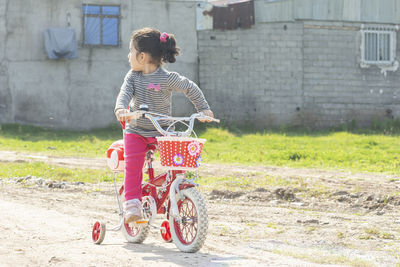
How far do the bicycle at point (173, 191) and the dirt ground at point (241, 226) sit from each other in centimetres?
12

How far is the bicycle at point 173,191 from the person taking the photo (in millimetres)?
4324

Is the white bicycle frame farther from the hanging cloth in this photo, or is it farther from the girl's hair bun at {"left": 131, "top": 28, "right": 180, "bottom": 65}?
the hanging cloth

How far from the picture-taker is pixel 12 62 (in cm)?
1823

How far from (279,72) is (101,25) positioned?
5472 mm

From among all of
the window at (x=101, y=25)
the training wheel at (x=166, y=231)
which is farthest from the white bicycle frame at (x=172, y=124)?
the window at (x=101, y=25)

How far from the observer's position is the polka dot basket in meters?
4.31

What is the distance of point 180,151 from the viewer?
4328mm

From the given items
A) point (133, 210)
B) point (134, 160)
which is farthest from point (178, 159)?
point (133, 210)

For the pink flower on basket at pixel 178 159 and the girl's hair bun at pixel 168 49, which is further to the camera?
the girl's hair bun at pixel 168 49

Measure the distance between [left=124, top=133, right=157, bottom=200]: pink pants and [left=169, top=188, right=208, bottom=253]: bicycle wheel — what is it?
356 mm

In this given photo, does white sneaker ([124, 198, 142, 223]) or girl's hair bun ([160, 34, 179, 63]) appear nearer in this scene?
white sneaker ([124, 198, 142, 223])

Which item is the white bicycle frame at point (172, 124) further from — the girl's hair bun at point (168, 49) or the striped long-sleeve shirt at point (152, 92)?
the girl's hair bun at point (168, 49)

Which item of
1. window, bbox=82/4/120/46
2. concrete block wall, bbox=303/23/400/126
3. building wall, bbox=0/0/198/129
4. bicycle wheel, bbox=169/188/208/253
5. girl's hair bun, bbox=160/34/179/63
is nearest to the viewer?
bicycle wheel, bbox=169/188/208/253

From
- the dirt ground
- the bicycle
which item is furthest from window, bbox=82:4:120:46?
the bicycle
